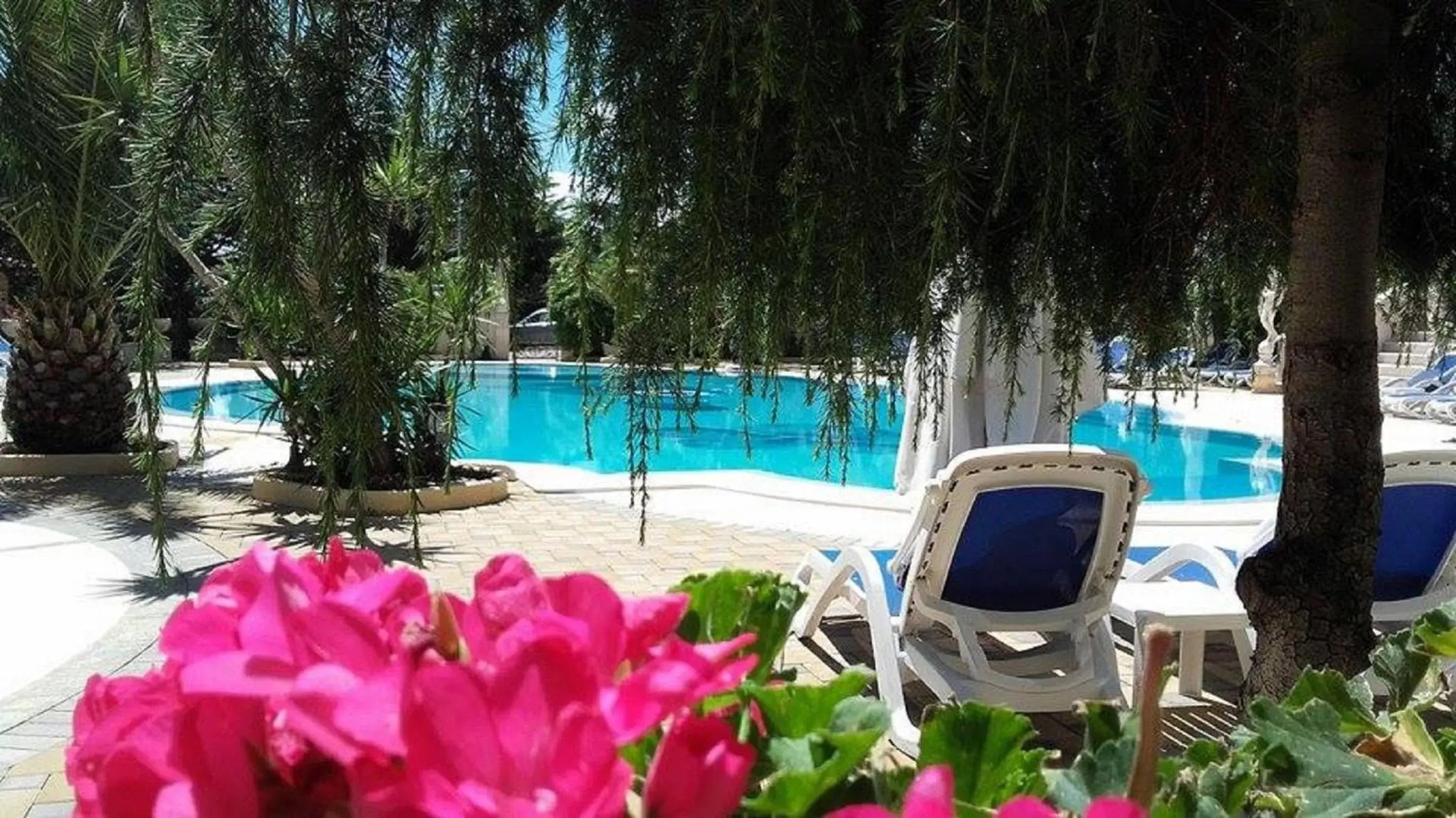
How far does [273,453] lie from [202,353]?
403 inches

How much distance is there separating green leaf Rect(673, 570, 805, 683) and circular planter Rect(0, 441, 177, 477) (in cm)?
970

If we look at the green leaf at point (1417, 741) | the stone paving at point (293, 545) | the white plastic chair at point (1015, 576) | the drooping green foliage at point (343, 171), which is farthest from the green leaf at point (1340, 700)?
the white plastic chair at point (1015, 576)

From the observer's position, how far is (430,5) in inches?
60.6

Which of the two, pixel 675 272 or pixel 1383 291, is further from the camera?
pixel 1383 291

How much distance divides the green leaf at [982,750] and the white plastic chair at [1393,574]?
3391mm

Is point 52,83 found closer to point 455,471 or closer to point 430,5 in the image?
point 455,471

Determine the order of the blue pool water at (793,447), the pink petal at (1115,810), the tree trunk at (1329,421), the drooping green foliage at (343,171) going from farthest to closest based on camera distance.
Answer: the blue pool water at (793,447) → the tree trunk at (1329,421) → the drooping green foliage at (343,171) → the pink petal at (1115,810)

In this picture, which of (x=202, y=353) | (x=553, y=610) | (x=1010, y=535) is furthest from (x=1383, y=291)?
(x=553, y=610)

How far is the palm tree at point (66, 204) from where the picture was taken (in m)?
1.88

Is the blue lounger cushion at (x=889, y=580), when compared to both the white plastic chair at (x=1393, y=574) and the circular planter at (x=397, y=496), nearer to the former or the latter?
the white plastic chair at (x=1393, y=574)

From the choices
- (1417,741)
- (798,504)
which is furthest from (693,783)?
(798,504)

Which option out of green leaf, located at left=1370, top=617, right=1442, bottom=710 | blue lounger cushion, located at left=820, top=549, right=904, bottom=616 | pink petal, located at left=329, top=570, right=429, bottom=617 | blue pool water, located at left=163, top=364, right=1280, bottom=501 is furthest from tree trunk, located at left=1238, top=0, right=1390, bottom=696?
blue pool water, located at left=163, top=364, right=1280, bottom=501

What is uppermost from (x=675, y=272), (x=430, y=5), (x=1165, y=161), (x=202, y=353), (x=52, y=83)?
(x=52, y=83)

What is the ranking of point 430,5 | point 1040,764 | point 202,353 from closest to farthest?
point 1040,764, point 202,353, point 430,5
